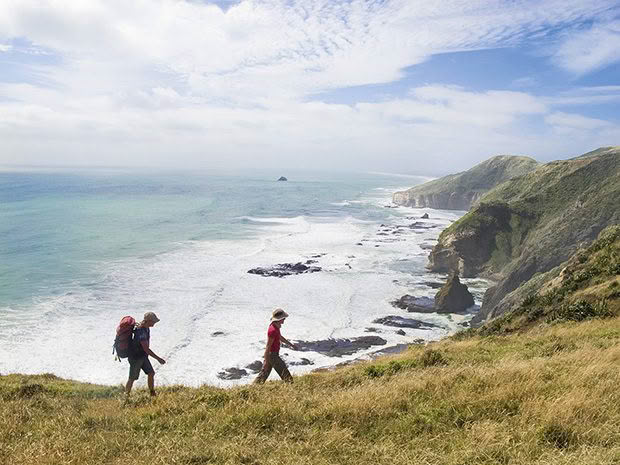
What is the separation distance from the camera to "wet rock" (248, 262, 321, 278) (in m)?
54.9

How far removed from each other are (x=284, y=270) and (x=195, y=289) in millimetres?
12446

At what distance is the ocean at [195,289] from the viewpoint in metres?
31.8

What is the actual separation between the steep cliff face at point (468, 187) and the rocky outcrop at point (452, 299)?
10707cm

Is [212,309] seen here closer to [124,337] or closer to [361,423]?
[124,337]

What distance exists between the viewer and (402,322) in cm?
4053

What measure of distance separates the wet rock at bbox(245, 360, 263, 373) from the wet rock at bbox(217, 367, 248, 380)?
587mm

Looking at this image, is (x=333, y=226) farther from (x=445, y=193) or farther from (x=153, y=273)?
(x=445, y=193)

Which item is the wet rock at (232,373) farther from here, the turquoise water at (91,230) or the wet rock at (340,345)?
the turquoise water at (91,230)

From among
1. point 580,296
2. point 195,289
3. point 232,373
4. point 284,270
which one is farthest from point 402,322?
point 580,296

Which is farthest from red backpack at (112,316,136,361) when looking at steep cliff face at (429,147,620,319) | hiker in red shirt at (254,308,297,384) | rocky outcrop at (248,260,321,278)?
rocky outcrop at (248,260,321,278)

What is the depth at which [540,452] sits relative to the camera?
5.26 meters

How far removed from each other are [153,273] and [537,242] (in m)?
44.9

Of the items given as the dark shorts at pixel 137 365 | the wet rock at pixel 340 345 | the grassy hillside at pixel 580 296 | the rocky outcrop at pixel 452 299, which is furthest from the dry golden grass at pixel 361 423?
the rocky outcrop at pixel 452 299

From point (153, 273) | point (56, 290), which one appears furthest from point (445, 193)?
point (56, 290)
